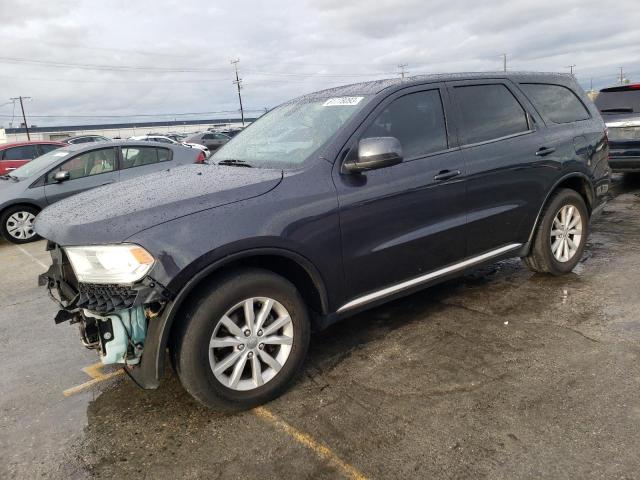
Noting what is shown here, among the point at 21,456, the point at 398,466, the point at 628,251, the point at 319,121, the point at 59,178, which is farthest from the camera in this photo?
the point at 59,178

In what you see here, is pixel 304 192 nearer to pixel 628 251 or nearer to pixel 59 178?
pixel 628 251

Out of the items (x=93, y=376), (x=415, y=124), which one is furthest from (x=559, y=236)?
(x=93, y=376)

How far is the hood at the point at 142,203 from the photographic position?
101 inches

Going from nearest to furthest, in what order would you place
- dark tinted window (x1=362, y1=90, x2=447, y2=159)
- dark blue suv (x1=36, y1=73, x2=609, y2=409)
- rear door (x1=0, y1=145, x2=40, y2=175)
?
dark blue suv (x1=36, y1=73, x2=609, y2=409) → dark tinted window (x1=362, y1=90, x2=447, y2=159) → rear door (x1=0, y1=145, x2=40, y2=175)

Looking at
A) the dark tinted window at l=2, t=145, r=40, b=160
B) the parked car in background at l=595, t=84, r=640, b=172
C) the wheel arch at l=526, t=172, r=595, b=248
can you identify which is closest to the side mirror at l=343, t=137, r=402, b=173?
the wheel arch at l=526, t=172, r=595, b=248

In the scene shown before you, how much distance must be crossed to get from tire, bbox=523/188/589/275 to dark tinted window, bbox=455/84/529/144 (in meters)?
0.77

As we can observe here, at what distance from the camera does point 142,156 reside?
871 centimetres

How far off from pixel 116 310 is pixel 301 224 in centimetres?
106

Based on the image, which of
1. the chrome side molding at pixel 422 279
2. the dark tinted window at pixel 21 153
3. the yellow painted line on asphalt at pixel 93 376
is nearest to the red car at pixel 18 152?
the dark tinted window at pixel 21 153

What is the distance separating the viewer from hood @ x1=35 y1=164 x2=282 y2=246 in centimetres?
255

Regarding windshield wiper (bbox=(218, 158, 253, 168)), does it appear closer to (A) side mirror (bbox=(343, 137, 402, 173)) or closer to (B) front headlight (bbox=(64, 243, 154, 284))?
(A) side mirror (bbox=(343, 137, 402, 173))

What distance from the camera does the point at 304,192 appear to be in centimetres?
297

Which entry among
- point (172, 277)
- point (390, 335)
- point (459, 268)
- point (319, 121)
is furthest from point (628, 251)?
point (172, 277)

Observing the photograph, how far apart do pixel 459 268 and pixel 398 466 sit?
1813 millimetres
